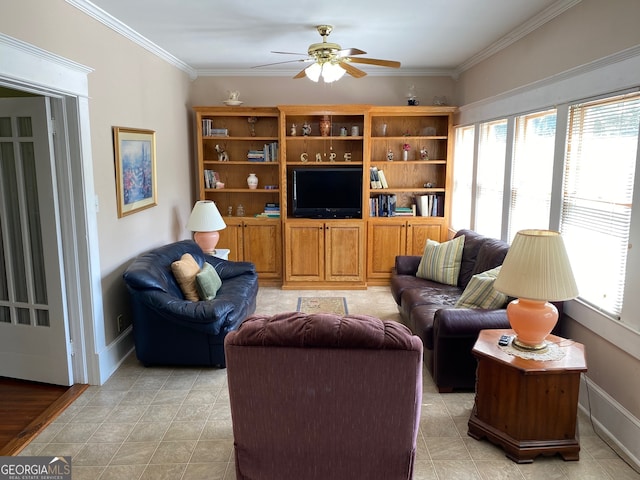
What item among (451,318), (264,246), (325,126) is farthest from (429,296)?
(325,126)

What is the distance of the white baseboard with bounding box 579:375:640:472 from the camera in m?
2.53

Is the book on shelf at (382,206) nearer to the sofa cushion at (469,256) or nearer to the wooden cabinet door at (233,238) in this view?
the sofa cushion at (469,256)

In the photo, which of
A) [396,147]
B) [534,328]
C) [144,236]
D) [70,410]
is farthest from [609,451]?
[396,147]

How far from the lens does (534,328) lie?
8.41 ft

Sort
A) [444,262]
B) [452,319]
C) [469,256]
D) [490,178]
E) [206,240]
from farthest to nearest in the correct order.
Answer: [206,240], [490,178], [444,262], [469,256], [452,319]

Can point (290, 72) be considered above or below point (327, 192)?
above

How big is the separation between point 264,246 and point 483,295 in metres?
3.21

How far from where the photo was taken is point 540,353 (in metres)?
2.59

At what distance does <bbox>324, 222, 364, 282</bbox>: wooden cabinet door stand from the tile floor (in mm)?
2397

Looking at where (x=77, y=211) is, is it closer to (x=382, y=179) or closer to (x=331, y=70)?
(x=331, y=70)

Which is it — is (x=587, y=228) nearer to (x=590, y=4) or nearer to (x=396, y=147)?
(x=590, y=4)

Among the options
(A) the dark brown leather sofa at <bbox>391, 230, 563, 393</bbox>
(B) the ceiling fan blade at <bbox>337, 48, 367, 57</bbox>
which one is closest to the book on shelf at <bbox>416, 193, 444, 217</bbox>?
(A) the dark brown leather sofa at <bbox>391, 230, 563, 393</bbox>

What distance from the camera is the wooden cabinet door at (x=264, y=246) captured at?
5926 mm

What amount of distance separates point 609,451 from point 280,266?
4.07 meters
